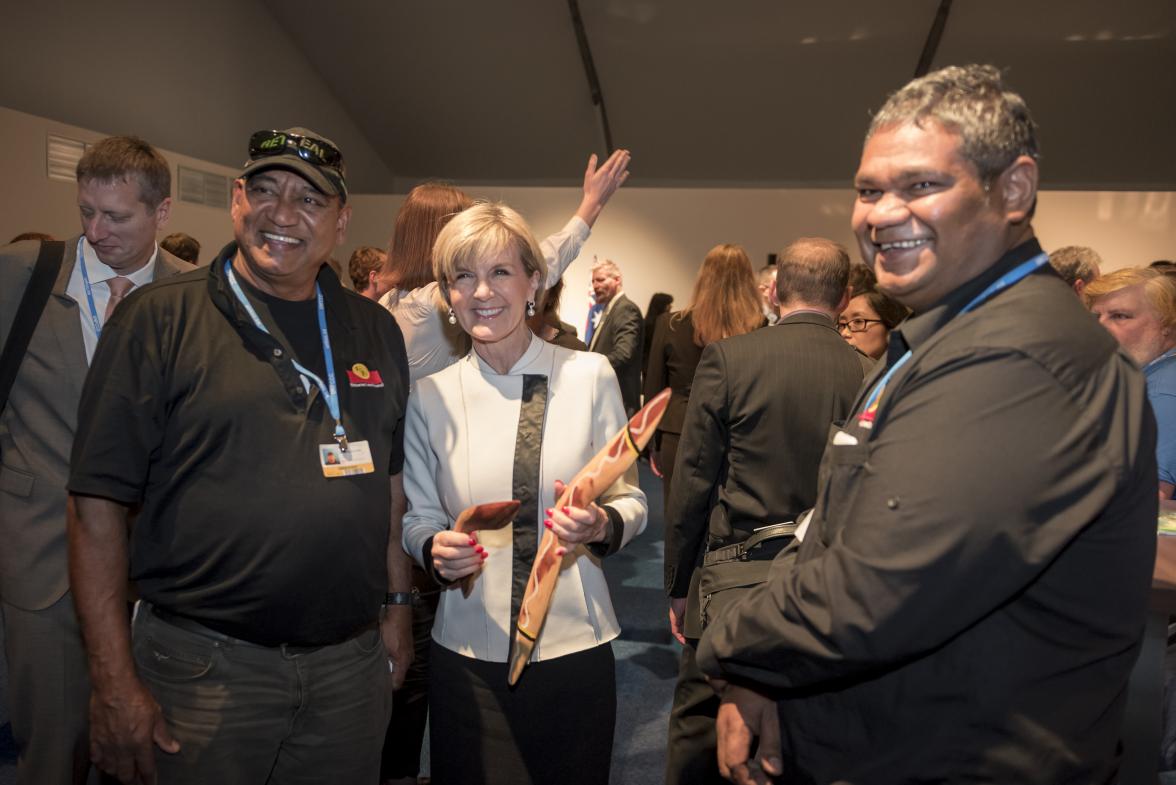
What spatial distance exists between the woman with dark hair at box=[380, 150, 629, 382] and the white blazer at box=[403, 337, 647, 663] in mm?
413

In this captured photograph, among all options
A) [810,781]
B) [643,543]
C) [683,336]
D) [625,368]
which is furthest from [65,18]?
[810,781]

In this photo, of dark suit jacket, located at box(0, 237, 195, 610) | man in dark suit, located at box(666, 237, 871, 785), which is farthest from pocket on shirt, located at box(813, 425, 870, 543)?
dark suit jacket, located at box(0, 237, 195, 610)

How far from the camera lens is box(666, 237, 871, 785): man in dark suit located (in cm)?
233

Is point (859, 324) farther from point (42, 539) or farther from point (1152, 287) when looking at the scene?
point (42, 539)

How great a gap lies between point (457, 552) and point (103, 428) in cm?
65

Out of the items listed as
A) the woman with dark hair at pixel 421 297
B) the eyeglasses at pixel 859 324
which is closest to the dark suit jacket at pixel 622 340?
the eyeglasses at pixel 859 324

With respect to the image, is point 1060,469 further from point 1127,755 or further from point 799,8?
point 799,8

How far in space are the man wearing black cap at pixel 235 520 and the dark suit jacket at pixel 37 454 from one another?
1.81 feet

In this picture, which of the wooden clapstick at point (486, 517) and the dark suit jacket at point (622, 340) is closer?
the wooden clapstick at point (486, 517)

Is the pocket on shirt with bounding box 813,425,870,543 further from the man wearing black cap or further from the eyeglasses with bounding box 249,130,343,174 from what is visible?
the eyeglasses with bounding box 249,130,343,174

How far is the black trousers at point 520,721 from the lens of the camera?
1.70 meters

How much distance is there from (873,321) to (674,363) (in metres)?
1.43

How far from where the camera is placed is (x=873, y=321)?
319cm

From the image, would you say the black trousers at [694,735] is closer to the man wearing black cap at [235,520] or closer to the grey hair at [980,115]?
the man wearing black cap at [235,520]
